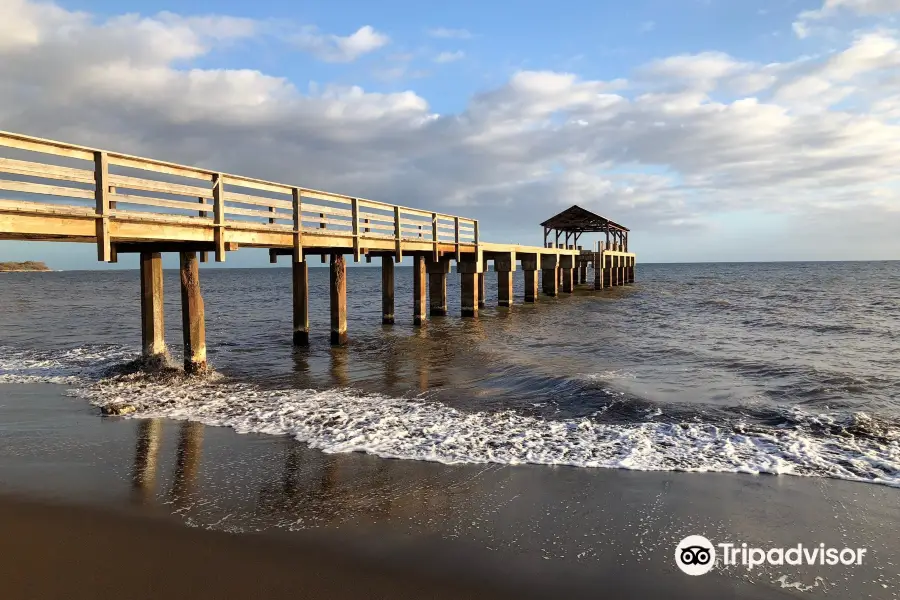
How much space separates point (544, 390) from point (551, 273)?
24.8 m

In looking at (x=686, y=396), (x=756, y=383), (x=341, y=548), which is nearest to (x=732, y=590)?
(x=341, y=548)

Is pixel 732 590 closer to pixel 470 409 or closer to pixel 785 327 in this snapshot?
pixel 470 409

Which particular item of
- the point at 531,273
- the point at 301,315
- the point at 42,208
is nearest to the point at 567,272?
the point at 531,273

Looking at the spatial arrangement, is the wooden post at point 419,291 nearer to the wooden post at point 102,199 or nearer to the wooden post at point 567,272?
the wooden post at point 102,199

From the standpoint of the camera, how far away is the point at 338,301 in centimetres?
1537

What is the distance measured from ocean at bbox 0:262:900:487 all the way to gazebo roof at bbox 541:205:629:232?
17.6m

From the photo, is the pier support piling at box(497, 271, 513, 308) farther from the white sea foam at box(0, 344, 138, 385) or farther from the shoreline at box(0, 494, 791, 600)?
the shoreline at box(0, 494, 791, 600)

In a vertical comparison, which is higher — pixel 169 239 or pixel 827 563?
pixel 169 239

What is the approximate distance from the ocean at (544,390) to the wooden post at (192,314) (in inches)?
22.1

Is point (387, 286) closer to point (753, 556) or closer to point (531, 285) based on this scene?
point (531, 285)

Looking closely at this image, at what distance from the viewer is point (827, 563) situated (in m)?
4.07

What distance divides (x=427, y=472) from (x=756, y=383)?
24.7ft

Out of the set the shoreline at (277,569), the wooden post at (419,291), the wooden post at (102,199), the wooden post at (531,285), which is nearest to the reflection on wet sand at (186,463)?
the shoreline at (277,569)

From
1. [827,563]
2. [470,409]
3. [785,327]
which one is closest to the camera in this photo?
[827,563]
